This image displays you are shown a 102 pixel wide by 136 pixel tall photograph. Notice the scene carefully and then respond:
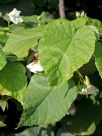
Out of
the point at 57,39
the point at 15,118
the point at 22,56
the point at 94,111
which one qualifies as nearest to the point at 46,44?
the point at 57,39

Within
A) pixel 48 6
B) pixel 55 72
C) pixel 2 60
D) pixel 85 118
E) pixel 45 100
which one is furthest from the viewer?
pixel 48 6

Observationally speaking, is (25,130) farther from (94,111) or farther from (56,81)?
(56,81)

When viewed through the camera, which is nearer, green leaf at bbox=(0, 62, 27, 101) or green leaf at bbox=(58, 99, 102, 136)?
green leaf at bbox=(0, 62, 27, 101)

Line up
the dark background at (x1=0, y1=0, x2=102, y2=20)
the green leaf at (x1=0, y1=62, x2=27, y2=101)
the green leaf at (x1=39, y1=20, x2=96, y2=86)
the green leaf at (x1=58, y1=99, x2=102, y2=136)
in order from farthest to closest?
the dark background at (x1=0, y1=0, x2=102, y2=20) → the green leaf at (x1=58, y1=99, x2=102, y2=136) → the green leaf at (x1=0, y1=62, x2=27, y2=101) → the green leaf at (x1=39, y1=20, x2=96, y2=86)

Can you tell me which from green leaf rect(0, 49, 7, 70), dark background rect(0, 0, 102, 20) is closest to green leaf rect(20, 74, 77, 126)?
green leaf rect(0, 49, 7, 70)

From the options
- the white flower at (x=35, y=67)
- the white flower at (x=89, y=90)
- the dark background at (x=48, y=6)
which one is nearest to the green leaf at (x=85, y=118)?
the white flower at (x=89, y=90)

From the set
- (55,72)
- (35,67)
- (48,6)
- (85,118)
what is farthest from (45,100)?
(48,6)

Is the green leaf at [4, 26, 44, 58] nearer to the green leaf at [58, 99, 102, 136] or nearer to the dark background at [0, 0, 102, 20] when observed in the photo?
the green leaf at [58, 99, 102, 136]

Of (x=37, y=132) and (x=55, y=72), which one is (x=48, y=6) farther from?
(x=55, y=72)
